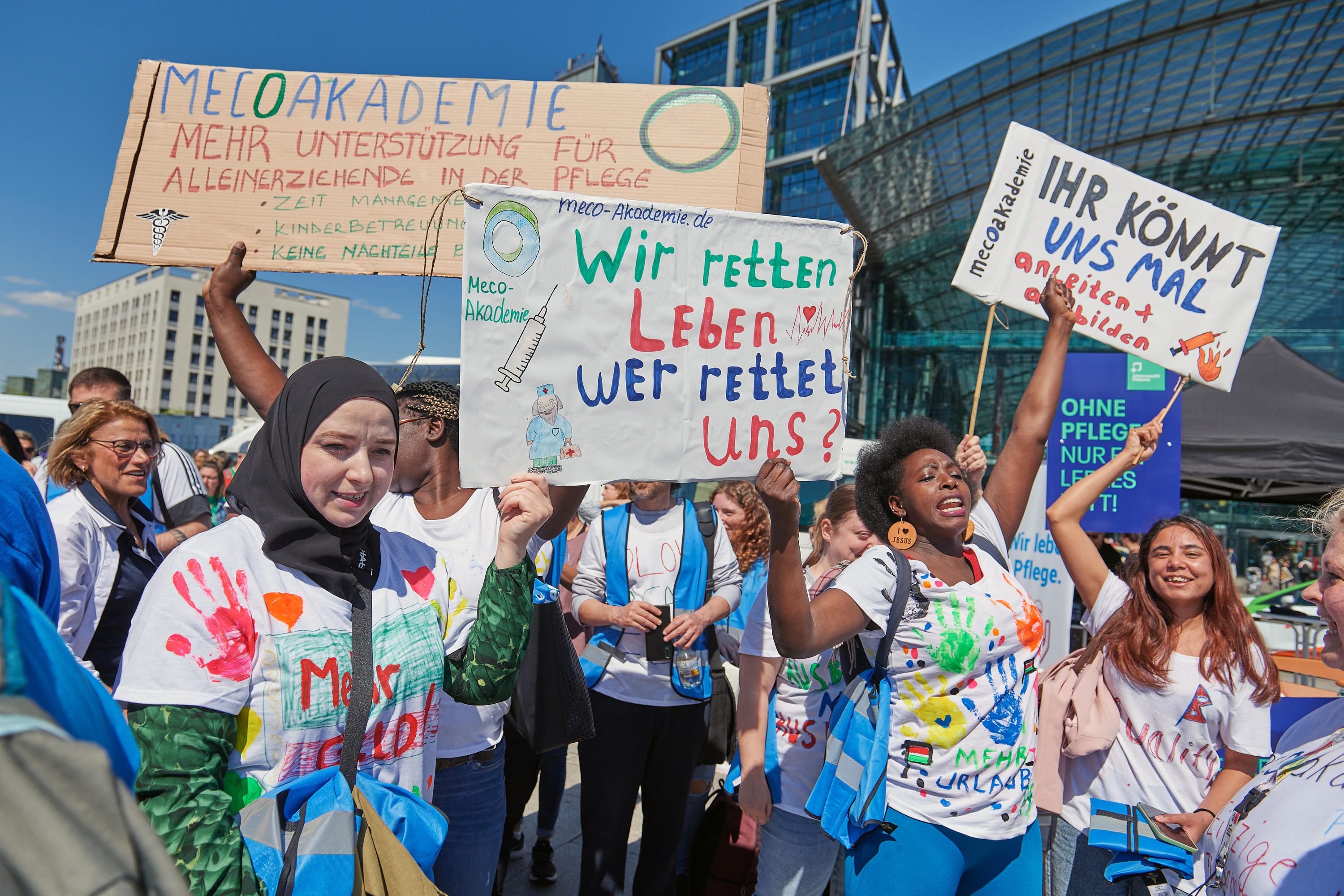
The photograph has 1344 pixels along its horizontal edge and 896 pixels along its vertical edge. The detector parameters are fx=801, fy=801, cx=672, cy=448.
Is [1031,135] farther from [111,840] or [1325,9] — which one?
[1325,9]

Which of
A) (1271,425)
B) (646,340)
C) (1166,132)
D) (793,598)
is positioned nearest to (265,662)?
(793,598)

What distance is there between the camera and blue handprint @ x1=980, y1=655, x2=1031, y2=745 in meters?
2.18

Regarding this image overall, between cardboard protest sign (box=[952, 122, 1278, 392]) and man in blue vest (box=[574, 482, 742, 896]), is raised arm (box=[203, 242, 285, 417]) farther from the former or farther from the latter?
cardboard protest sign (box=[952, 122, 1278, 392])

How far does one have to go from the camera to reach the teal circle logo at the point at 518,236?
6.98ft

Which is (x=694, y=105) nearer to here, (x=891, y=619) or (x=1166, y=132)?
(x=891, y=619)

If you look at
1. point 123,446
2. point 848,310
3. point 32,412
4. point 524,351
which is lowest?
point 123,446

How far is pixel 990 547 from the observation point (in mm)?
2656

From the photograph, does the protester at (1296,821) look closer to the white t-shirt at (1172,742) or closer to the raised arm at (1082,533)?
the white t-shirt at (1172,742)

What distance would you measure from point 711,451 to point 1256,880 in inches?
60.6

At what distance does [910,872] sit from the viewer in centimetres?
210

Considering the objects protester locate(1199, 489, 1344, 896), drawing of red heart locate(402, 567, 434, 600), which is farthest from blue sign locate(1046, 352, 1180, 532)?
drawing of red heart locate(402, 567, 434, 600)

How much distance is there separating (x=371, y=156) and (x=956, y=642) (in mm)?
2404

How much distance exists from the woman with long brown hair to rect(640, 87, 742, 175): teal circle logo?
2079 mm

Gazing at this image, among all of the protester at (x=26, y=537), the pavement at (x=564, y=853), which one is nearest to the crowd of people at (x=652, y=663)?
the protester at (x=26, y=537)
